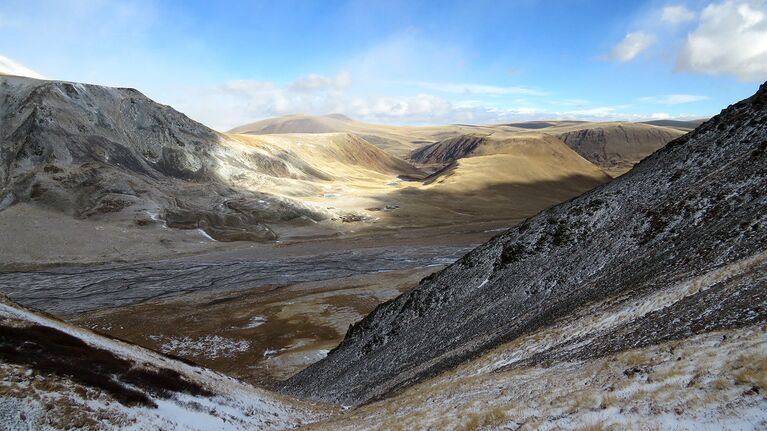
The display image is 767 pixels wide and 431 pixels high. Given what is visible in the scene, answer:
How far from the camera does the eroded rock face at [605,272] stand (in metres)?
14.5

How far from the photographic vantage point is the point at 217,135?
152 meters

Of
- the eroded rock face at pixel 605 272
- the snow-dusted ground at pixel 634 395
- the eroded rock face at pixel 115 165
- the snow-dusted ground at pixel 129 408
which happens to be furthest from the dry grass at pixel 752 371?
the eroded rock face at pixel 115 165

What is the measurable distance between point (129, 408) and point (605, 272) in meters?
21.9

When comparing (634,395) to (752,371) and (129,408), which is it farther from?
(129,408)

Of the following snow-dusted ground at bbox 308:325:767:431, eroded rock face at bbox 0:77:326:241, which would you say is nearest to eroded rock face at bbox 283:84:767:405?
snow-dusted ground at bbox 308:325:767:431

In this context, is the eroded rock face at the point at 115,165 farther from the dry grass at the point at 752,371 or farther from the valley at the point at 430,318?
the dry grass at the point at 752,371

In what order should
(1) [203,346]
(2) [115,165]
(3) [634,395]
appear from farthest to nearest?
(2) [115,165] < (1) [203,346] < (3) [634,395]

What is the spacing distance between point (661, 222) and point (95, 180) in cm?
11157

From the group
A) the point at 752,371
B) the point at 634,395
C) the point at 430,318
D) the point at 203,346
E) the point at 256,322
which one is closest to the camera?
the point at 752,371

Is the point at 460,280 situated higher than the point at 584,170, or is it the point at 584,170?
the point at 584,170

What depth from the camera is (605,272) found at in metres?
23.8

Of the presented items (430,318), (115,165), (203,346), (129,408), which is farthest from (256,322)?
(115,165)

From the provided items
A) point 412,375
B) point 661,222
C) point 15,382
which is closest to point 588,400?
point 412,375

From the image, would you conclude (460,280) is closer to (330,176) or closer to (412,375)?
(412,375)
